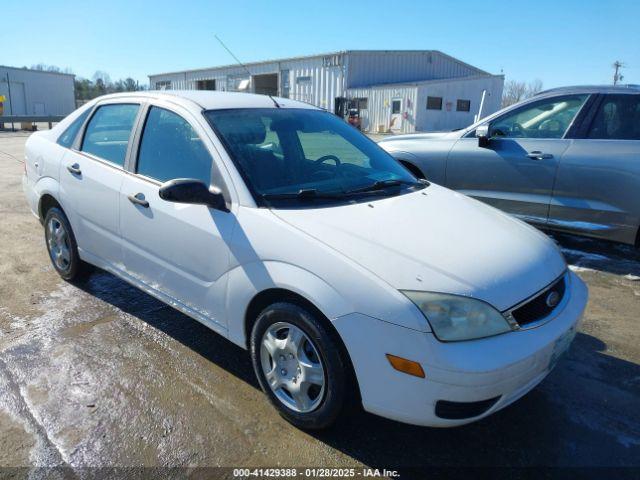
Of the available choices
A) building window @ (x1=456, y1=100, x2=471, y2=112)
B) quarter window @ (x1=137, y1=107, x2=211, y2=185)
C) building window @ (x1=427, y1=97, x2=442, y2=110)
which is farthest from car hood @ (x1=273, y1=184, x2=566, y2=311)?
building window @ (x1=456, y1=100, x2=471, y2=112)

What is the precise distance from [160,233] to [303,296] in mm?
1194

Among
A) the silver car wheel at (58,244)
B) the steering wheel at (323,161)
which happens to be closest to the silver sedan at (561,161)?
the steering wheel at (323,161)

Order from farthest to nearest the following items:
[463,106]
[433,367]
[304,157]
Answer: [463,106] → [304,157] → [433,367]

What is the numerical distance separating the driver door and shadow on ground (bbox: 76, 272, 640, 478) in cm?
234

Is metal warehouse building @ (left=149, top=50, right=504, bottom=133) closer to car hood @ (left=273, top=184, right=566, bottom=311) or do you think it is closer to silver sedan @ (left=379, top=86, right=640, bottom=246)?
silver sedan @ (left=379, top=86, right=640, bottom=246)

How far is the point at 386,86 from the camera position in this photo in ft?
95.5

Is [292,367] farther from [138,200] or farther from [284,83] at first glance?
[284,83]

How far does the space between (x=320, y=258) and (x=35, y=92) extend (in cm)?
Answer: 4730

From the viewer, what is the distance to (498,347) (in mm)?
2129

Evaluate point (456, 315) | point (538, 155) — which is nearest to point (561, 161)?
point (538, 155)

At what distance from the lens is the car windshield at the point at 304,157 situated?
2.82m

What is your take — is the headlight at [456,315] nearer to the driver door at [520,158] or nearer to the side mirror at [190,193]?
the side mirror at [190,193]

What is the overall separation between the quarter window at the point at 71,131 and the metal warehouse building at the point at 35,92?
138 feet

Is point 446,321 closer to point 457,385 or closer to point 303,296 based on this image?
point 457,385
